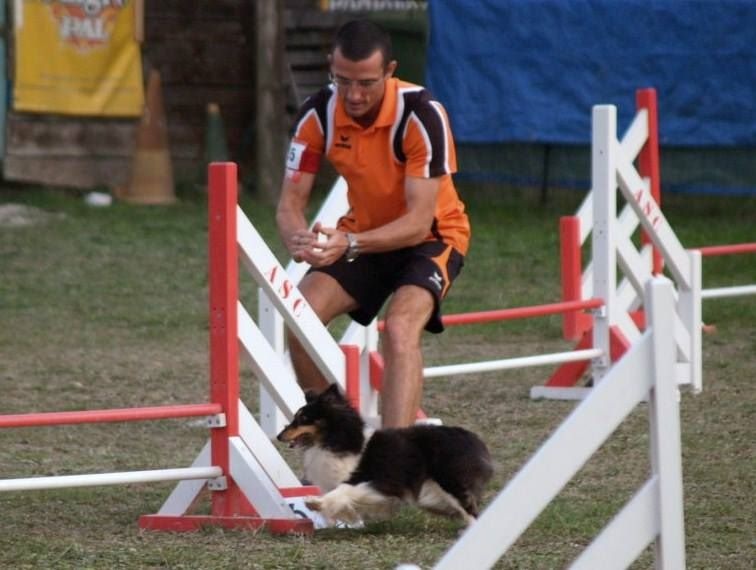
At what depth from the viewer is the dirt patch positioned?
13656mm

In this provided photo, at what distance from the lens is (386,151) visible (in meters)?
5.78

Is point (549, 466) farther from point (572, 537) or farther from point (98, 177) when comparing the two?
point (98, 177)

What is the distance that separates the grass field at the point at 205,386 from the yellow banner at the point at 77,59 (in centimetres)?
82

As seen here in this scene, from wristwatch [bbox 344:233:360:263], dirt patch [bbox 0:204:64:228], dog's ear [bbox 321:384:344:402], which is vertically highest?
wristwatch [bbox 344:233:360:263]

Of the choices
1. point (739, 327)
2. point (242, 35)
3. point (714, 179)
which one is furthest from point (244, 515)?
point (242, 35)

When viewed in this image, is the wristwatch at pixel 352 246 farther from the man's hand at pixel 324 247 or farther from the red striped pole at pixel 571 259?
the red striped pole at pixel 571 259

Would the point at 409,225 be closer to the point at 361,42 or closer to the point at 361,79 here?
the point at 361,79

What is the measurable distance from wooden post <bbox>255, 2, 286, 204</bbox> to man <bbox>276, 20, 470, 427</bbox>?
939 centimetres

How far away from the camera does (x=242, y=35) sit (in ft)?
54.2

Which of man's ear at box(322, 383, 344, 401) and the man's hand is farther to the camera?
the man's hand

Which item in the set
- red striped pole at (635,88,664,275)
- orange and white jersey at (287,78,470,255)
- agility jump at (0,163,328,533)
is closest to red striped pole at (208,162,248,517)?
agility jump at (0,163,328,533)

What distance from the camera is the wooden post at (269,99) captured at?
50.6ft

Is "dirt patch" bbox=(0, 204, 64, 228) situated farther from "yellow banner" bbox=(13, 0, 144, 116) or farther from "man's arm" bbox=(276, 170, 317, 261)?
"man's arm" bbox=(276, 170, 317, 261)

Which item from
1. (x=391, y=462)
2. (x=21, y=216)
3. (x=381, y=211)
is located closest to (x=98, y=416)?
(x=391, y=462)
